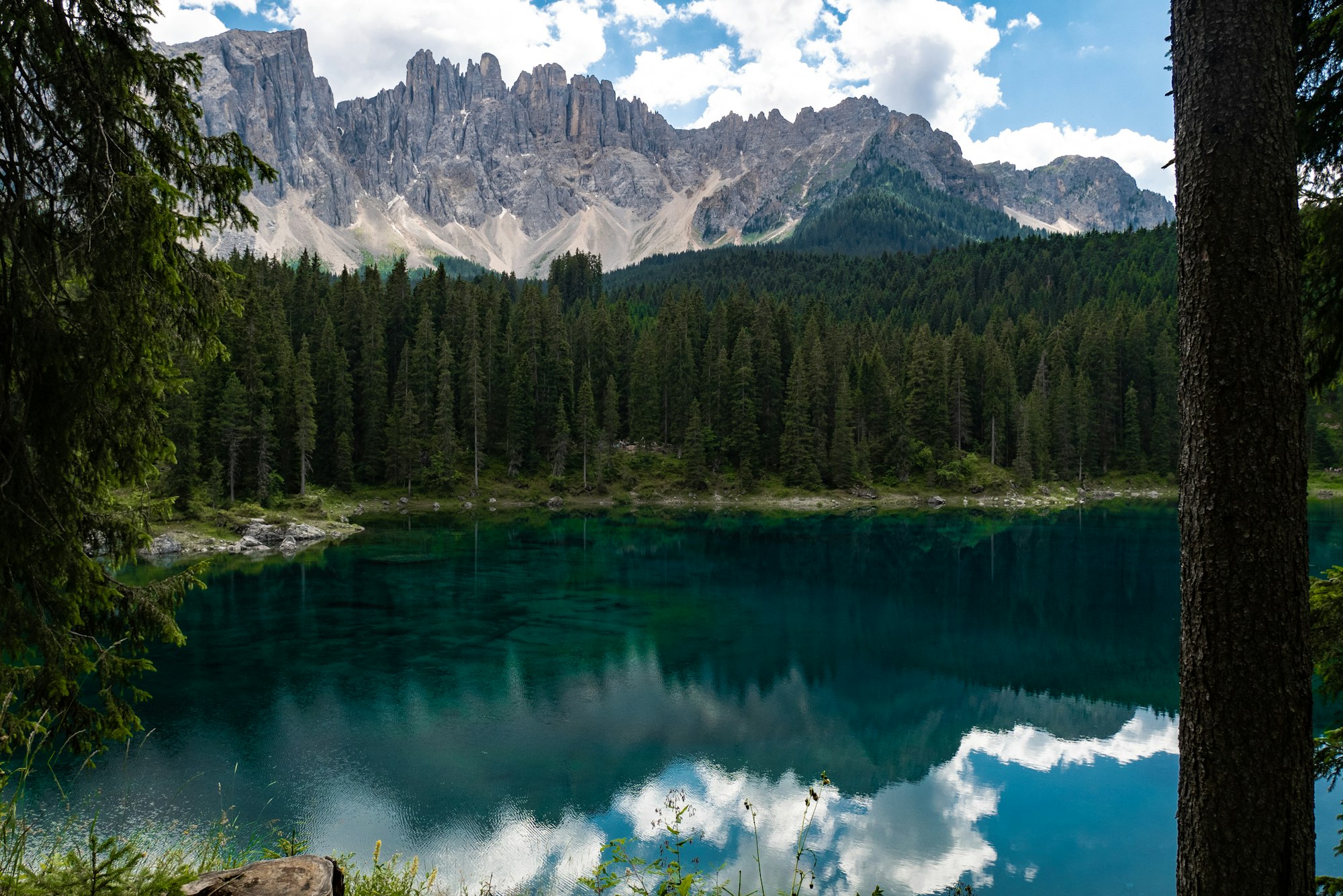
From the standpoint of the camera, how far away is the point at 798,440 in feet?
250

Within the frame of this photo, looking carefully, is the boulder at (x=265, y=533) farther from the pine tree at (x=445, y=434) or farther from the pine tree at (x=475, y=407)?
the pine tree at (x=475, y=407)

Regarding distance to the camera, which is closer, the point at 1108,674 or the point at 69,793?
the point at 69,793

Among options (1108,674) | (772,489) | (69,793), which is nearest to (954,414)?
(772,489)

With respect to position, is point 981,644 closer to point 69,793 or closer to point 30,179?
point 69,793

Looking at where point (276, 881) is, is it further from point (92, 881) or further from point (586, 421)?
point (586, 421)

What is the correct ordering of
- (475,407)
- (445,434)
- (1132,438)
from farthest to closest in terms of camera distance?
(1132,438)
(475,407)
(445,434)

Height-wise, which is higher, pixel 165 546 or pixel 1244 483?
pixel 1244 483

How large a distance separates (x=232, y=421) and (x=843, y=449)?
53.9 meters

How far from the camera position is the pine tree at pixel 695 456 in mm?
75562

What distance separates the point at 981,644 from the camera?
92.5 feet

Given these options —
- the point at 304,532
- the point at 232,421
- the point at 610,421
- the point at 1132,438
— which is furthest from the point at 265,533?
the point at 1132,438

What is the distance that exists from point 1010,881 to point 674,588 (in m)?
25.0

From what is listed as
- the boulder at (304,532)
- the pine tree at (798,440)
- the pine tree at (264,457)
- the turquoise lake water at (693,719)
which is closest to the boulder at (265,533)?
the boulder at (304,532)

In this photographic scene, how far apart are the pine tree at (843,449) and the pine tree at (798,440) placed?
1.92 meters
